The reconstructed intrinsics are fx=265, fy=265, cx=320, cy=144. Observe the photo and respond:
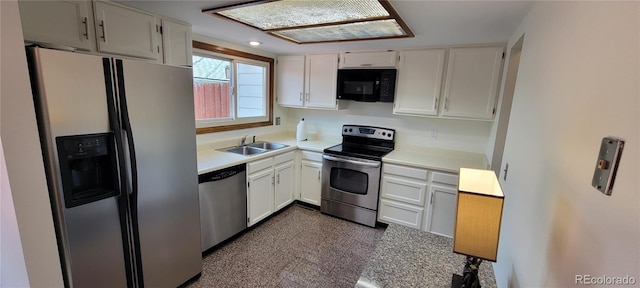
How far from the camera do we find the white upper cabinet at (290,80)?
11.5 feet

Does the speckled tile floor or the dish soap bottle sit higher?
the dish soap bottle

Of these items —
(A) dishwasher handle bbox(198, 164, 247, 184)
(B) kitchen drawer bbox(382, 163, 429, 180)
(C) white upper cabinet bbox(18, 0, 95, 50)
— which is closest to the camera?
(C) white upper cabinet bbox(18, 0, 95, 50)

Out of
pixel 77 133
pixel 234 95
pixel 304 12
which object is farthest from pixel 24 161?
pixel 234 95

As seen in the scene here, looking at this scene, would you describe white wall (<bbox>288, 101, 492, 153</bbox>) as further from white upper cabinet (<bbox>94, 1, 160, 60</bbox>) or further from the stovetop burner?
white upper cabinet (<bbox>94, 1, 160, 60</bbox>)

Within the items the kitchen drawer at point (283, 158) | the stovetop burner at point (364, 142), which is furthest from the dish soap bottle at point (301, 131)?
the stovetop burner at point (364, 142)

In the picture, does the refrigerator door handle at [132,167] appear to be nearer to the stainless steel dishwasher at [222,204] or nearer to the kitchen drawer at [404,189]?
the stainless steel dishwasher at [222,204]

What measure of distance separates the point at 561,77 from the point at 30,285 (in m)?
2.40

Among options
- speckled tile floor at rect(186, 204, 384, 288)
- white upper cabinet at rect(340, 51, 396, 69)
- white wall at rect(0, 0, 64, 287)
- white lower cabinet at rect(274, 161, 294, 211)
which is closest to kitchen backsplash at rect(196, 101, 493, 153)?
white upper cabinet at rect(340, 51, 396, 69)

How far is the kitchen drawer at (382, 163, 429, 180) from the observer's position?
8.83ft

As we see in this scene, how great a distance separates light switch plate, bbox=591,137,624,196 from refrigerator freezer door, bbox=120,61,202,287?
1.95 m

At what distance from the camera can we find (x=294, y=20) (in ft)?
6.11

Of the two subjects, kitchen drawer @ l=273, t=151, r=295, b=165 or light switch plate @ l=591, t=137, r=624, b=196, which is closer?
light switch plate @ l=591, t=137, r=624, b=196

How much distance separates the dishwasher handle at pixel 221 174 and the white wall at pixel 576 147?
2115 mm

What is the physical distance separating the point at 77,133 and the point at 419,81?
111 inches
